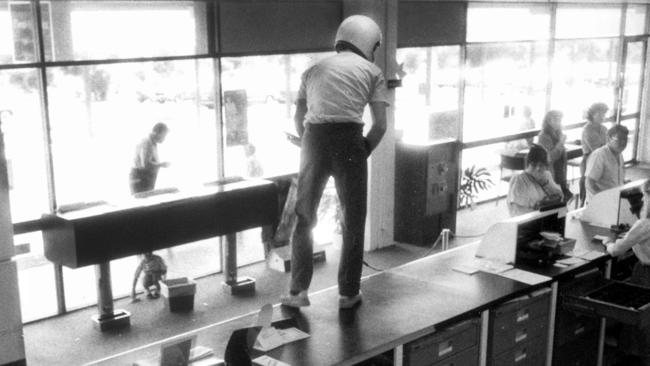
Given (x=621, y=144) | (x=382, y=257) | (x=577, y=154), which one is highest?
(x=621, y=144)

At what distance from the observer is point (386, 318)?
3482mm

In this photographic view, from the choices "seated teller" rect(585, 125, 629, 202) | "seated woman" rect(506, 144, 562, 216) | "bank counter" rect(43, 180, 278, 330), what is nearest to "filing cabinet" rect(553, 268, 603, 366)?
"seated woman" rect(506, 144, 562, 216)

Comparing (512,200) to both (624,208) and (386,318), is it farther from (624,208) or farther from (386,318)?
(386,318)

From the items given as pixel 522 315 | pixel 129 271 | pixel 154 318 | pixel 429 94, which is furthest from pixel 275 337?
pixel 429 94

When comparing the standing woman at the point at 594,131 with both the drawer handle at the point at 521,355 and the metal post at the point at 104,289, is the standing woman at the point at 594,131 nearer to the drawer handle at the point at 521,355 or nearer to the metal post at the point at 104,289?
the drawer handle at the point at 521,355

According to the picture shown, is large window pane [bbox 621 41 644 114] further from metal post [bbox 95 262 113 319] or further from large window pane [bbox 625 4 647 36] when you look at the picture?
metal post [bbox 95 262 113 319]

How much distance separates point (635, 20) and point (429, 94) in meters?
4.84

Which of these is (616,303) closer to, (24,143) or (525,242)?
(525,242)

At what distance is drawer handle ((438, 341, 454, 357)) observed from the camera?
11.4ft

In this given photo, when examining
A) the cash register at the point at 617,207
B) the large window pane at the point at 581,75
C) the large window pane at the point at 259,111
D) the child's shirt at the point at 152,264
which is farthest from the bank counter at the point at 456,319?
the large window pane at the point at 581,75

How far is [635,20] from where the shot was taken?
40.0 ft

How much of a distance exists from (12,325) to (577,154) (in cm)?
898

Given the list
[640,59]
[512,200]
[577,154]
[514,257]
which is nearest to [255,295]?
[512,200]

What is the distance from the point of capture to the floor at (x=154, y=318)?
5.62m
